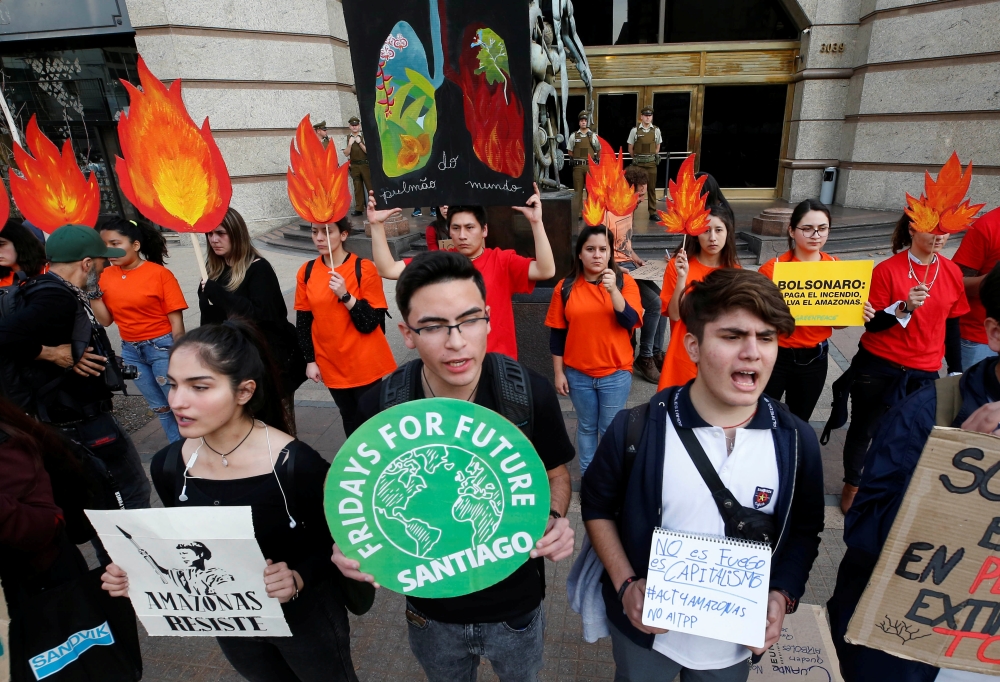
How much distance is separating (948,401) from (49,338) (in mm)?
3858

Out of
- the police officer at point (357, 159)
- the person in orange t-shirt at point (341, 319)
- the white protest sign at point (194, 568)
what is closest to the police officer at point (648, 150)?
the police officer at point (357, 159)

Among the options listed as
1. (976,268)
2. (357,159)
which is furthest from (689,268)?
(357,159)

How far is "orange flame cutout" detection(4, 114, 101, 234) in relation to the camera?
10.7 feet

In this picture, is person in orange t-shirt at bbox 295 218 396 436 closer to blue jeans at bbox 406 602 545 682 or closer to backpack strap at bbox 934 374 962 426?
blue jeans at bbox 406 602 545 682

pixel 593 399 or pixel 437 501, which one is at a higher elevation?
pixel 437 501

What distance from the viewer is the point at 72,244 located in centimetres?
296

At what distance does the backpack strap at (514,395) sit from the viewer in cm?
167

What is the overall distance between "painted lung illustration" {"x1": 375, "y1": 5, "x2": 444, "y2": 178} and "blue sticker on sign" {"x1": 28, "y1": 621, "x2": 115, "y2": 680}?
263cm

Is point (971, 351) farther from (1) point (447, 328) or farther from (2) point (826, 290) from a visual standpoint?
(1) point (447, 328)

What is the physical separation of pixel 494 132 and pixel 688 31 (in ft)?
43.9

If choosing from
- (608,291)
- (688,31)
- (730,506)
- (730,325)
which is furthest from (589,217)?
(688,31)

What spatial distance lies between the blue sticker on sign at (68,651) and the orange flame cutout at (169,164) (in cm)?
183

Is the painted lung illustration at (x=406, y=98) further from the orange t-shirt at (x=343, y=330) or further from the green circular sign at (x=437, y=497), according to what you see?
the green circular sign at (x=437, y=497)

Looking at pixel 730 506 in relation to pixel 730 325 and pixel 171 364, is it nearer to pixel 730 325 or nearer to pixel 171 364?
pixel 730 325
